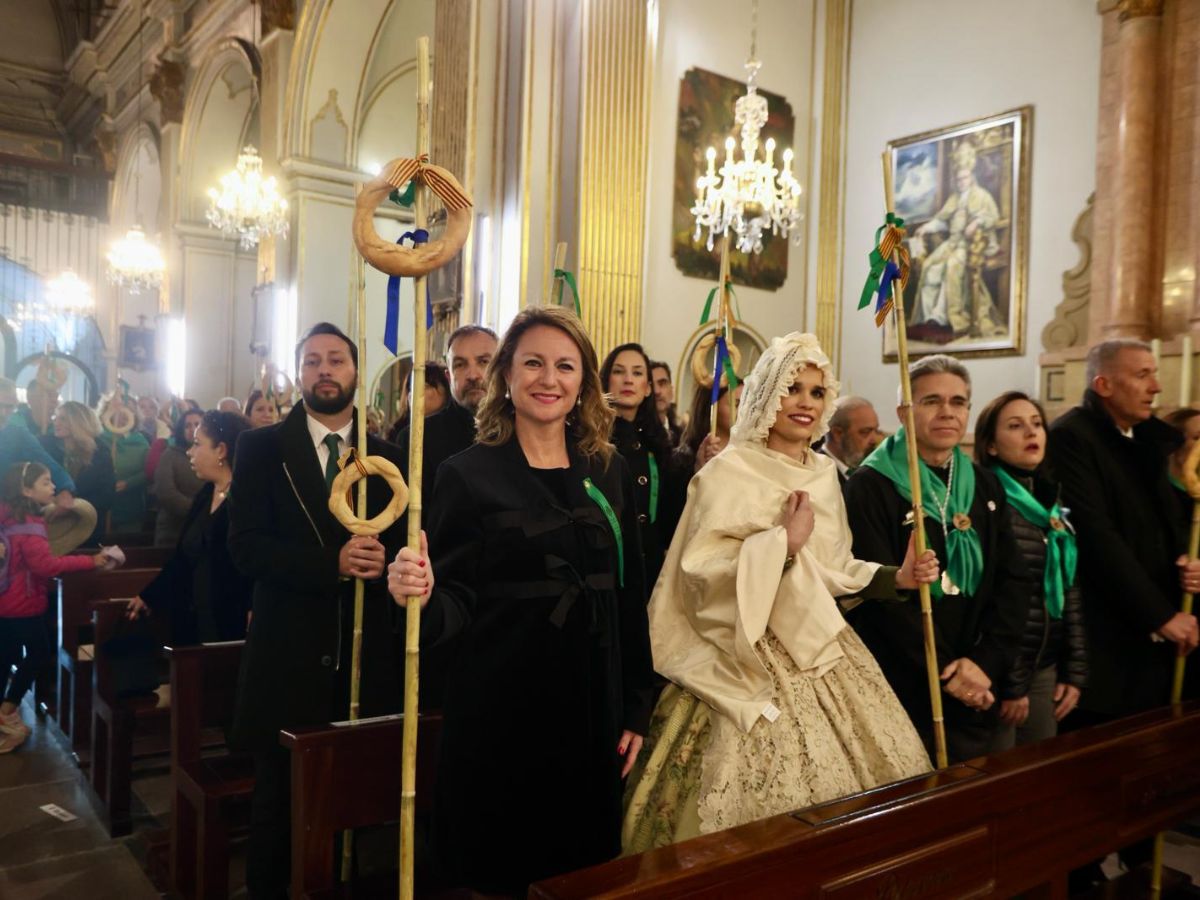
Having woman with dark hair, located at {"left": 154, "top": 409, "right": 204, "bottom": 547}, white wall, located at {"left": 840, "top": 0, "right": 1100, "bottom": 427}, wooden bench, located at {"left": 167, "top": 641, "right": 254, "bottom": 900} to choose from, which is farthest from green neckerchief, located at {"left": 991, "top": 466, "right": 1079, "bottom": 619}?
white wall, located at {"left": 840, "top": 0, "right": 1100, "bottom": 427}

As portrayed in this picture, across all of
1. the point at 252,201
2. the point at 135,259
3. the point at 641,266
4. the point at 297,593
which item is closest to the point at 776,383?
the point at 297,593

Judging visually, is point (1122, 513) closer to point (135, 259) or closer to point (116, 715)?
point (116, 715)

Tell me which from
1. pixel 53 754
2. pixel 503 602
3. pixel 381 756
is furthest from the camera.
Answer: pixel 53 754

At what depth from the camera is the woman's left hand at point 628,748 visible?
2.10 meters

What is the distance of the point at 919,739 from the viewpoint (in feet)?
7.78

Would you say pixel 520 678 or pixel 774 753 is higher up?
pixel 520 678

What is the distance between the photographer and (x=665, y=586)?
250cm

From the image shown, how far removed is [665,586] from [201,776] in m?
1.83

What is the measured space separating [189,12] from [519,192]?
31.1ft

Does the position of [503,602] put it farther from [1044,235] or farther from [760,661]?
[1044,235]

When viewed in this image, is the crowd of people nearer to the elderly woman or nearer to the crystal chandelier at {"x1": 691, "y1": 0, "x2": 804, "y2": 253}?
the elderly woman

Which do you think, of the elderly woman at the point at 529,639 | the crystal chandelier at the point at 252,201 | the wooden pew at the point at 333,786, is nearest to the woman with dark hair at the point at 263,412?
the wooden pew at the point at 333,786

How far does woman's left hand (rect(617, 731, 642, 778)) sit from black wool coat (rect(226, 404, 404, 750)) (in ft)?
2.80

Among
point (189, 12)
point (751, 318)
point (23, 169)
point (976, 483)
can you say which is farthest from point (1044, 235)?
point (23, 169)
